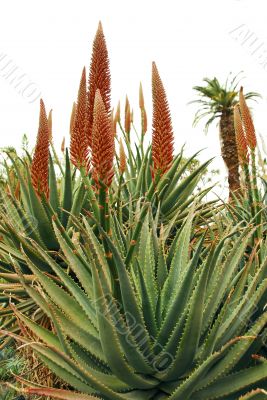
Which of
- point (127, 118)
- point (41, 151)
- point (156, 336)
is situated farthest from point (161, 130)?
point (127, 118)

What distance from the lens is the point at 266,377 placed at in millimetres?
2039

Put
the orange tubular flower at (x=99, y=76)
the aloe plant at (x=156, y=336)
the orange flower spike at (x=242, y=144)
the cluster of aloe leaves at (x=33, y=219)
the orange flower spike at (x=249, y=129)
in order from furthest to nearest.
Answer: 1. the orange flower spike at (x=242, y=144)
2. the orange flower spike at (x=249, y=129)
3. the cluster of aloe leaves at (x=33, y=219)
4. the orange tubular flower at (x=99, y=76)
5. the aloe plant at (x=156, y=336)

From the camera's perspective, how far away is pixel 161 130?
2936 millimetres

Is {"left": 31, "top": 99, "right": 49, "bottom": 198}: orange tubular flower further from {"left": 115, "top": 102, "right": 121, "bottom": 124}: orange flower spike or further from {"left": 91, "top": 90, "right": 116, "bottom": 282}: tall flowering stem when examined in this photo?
{"left": 115, "top": 102, "right": 121, "bottom": 124}: orange flower spike

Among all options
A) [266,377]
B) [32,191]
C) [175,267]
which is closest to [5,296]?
[32,191]

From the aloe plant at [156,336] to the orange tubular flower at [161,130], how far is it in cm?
76

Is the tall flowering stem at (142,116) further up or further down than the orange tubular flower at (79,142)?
further up

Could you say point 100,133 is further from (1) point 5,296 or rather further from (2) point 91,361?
(1) point 5,296

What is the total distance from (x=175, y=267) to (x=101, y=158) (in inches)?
26.3

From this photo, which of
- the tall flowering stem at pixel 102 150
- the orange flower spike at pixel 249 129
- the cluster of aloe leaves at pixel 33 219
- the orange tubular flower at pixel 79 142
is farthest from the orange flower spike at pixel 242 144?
the tall flowering stem at pixel 102 150

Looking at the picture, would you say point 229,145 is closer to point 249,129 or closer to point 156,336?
point 249,129

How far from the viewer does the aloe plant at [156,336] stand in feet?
6.44

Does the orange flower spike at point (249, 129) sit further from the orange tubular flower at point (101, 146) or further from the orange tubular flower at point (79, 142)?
the orange tubular flower at point (101, 146)

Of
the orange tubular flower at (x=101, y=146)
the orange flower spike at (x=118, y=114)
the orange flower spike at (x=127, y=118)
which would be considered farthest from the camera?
the orange flower spike at (x=118, y=114)
